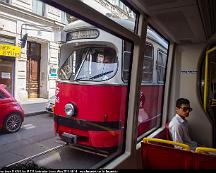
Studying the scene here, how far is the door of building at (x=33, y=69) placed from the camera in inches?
397

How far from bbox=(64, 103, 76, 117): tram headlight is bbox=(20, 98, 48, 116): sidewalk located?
396cm

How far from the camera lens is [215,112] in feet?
15.4

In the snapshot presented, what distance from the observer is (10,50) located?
8.27m

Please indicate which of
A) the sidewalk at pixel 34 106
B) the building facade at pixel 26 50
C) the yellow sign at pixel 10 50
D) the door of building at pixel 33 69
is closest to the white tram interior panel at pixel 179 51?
the building facade at pixel 26 50

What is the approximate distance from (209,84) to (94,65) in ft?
7.24

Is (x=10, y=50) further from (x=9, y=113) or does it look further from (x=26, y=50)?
(x=9, y=113)

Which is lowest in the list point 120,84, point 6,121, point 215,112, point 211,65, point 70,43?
point 6,121

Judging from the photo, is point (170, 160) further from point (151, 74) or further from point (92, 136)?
point (151, 74)

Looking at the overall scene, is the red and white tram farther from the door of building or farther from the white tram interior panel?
the door of building

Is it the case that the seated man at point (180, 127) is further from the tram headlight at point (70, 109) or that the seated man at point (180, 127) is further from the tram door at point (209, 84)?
the tram headlight at point (70, 109)

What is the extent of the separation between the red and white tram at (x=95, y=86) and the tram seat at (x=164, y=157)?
98 cm

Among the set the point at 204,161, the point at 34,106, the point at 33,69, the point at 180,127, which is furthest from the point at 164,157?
the point at 33,69

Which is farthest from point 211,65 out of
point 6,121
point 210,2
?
point 6,121

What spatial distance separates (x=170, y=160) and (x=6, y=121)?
4446 millimetres
